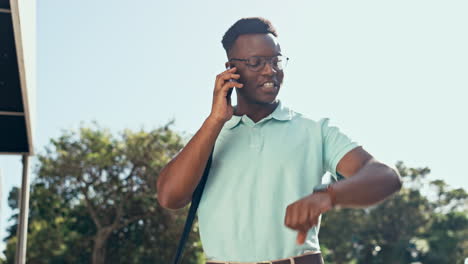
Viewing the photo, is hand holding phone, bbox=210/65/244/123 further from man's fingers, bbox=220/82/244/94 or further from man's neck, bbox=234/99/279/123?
man's neck, bbox=234/99/279/123

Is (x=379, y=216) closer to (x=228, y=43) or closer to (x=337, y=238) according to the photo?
(x=337, y=238)

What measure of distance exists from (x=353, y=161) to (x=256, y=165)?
300 millimetres

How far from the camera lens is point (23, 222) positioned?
7.21m

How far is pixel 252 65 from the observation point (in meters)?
2.09

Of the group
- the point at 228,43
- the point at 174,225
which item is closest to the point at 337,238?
the point at 174,225

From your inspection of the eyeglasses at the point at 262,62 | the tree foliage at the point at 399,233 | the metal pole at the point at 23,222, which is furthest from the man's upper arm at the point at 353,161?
the tree foliage at the point at 399,233

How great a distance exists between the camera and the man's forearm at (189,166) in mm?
1992

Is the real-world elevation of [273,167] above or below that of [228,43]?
below

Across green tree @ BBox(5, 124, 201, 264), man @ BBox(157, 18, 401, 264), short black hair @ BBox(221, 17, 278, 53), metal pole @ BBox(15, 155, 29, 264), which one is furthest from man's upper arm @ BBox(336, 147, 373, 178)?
green tree @ BBox(5, 124, 201, 264)

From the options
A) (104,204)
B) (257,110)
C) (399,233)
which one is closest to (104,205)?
(104,204)

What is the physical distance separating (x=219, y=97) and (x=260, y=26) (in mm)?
335

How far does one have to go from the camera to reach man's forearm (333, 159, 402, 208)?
5.44ft

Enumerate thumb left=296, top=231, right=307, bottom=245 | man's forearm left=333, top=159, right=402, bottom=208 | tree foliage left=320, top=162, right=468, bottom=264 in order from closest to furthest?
thumb left=296, top=231, right=307, bottom=245
man's forearm left=333, top=159, right=402, bottom=208
tree foliage left=320, top=162, right=468, bottom=264

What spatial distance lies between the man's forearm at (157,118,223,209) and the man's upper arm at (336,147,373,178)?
0.39m
